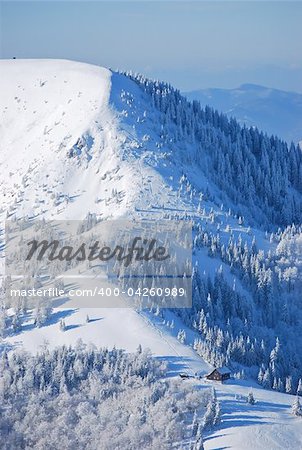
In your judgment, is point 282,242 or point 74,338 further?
point 282,242

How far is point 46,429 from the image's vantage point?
118 m

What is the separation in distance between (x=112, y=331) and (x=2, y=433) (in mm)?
31424

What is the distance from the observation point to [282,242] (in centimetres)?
19788

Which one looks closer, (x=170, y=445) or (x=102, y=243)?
(x=170, y=445)

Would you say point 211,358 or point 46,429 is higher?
point 211,358

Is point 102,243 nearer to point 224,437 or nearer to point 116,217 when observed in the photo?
point 116,217

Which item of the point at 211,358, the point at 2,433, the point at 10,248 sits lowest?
the point at 2,433

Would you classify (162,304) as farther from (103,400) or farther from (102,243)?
(103,400)

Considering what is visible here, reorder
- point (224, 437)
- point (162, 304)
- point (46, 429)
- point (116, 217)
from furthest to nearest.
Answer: point (116, 217) < point (162, 304) < point (46, 429) < point (224, 437)

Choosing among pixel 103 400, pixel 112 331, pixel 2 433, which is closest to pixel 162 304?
pixel 112 331

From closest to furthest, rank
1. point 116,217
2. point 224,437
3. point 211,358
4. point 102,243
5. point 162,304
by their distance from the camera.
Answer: point 224,437
point 211,358
point 162,304
point 102,243
point 116,217

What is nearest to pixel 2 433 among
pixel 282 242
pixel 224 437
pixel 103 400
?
pixel 103 400

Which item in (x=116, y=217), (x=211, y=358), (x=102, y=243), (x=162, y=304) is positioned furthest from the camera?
(x=116, y=217)

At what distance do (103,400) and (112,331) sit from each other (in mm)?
21319
